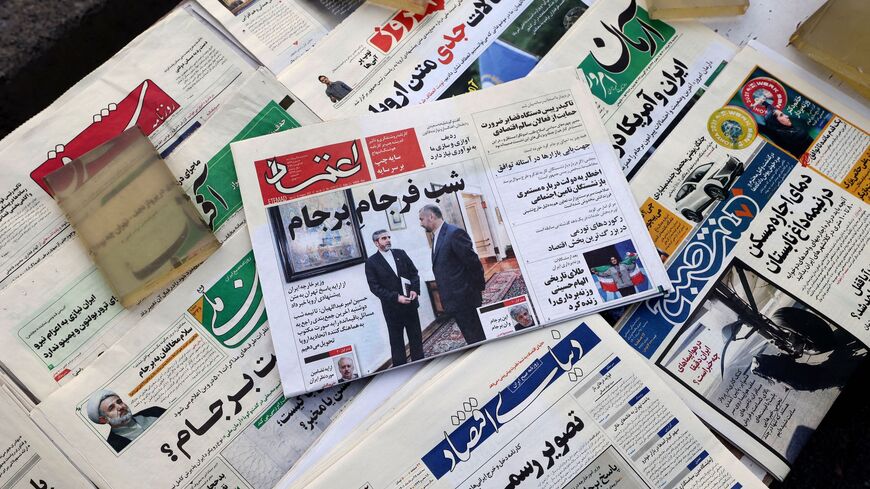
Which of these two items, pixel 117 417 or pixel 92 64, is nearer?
pixel 117 417

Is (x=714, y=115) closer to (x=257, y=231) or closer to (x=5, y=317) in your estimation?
(x=257, y=231)

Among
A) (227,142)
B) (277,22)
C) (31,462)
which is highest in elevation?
(277,22)

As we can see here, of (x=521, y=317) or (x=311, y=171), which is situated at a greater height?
(x=311, y=171)

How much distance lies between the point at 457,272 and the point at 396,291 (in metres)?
0.05

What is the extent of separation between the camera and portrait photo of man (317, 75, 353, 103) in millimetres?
514

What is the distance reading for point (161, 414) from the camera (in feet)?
1.47

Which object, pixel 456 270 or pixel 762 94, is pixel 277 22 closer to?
pixel 456 270

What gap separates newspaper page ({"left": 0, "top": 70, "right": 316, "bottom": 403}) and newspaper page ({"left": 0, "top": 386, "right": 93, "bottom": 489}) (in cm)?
3

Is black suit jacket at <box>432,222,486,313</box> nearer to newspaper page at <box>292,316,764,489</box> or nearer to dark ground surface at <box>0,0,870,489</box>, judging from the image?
newspaper page at <box>292,316,764,489</box>

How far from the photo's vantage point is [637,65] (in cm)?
55

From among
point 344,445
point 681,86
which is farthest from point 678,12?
point 344,445

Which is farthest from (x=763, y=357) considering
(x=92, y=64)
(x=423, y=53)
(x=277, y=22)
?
(x=92, y=64)

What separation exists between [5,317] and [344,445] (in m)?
0.28

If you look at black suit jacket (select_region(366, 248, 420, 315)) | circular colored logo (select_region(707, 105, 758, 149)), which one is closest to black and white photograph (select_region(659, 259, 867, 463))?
circular colored logo (select_region(707, 105, 758, 149))
